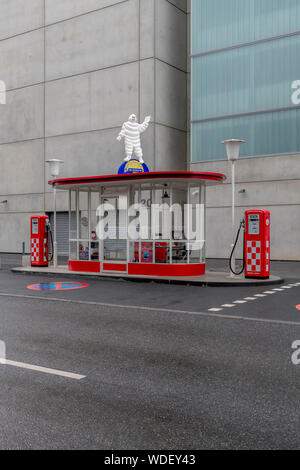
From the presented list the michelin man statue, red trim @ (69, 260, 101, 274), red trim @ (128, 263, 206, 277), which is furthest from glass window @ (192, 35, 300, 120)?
red trim @ (69, 260, 101, 274)

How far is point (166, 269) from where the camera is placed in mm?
14398

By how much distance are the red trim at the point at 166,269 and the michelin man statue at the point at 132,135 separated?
9653 millimetres

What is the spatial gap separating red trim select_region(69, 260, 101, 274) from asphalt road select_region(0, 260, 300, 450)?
6.13 metres

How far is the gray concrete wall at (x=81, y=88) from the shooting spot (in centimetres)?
2409

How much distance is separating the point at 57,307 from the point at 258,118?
1645 cm

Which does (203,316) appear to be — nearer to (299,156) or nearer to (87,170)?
(299,156)

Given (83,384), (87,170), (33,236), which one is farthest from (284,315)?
(87,170)

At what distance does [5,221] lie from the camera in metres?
29.0

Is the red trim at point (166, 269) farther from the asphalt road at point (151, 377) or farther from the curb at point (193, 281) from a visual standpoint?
the asphalt road at point (151, 377)

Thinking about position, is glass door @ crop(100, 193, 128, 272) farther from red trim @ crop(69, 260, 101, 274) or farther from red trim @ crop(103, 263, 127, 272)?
red trim @ crop(69, 260, 101, 274)

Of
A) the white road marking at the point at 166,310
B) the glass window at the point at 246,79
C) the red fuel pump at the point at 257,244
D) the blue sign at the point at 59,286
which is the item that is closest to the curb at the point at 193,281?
the red fuel pump at the point at 257,244

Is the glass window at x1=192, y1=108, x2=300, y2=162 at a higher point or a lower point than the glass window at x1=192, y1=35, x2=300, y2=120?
lower

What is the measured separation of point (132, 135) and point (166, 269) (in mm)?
10887

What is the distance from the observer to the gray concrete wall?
2409 cm
